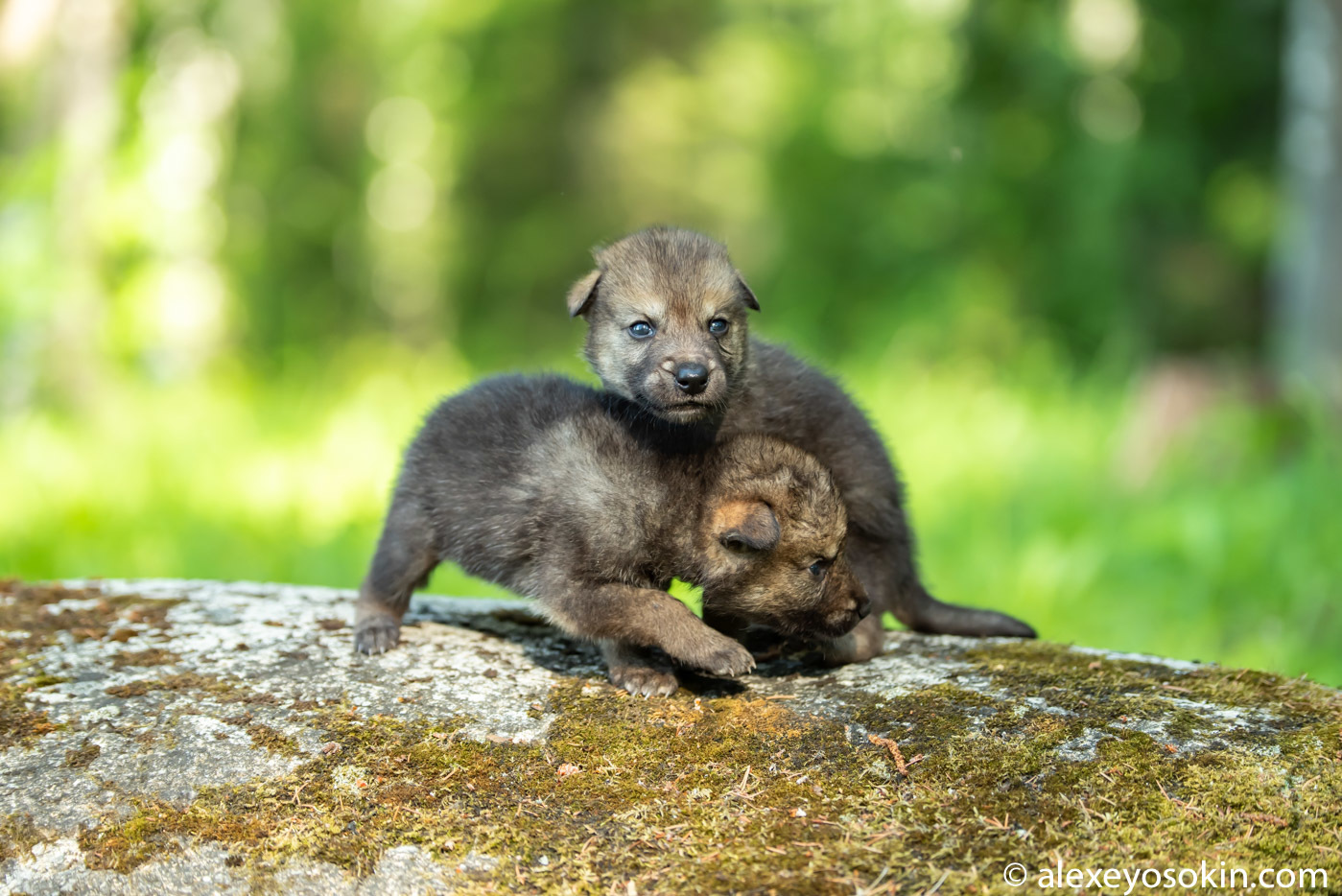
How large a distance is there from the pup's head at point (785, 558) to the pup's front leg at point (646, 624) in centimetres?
23

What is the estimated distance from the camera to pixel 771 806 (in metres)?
2.71

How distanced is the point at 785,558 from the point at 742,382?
827mm

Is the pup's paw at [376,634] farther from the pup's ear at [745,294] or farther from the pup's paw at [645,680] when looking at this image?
the pup's ear at [745,294]

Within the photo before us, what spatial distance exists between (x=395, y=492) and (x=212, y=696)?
3.55ft

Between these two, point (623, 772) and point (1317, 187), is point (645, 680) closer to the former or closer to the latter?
point (623, 772)

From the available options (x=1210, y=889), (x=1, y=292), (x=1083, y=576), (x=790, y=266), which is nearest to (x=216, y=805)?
(x=1210, y=889)

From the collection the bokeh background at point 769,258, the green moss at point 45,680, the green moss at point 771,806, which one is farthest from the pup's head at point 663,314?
the bokeh background at point 769,258

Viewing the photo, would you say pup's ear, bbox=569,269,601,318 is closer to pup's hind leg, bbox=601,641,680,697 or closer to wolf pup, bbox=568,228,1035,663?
wolf pup, bbox=568,228,1035,663

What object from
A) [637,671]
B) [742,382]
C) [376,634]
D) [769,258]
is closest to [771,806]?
[637,671]

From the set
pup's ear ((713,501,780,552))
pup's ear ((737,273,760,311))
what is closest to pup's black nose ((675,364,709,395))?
pup's ear ((713,501,780,552))

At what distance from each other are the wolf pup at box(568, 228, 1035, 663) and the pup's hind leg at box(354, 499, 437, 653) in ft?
2.69

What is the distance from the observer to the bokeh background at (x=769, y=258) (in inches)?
272

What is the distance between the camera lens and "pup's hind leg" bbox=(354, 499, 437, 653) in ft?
12.8

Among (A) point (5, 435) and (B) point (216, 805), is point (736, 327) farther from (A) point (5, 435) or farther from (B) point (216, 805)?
(A) point (5, 435)
